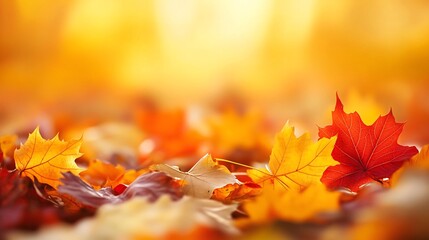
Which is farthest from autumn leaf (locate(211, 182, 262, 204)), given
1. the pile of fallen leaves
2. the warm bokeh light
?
the warm bokeh light

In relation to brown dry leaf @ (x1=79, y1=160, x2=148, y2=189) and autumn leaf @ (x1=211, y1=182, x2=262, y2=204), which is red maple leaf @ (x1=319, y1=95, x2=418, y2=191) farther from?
brown dry leaf @ (x1=79, y1=160, x2=148, y2=189)

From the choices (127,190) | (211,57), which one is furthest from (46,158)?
(211,57)

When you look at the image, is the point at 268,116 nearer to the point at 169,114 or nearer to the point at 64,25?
the point at 169,114

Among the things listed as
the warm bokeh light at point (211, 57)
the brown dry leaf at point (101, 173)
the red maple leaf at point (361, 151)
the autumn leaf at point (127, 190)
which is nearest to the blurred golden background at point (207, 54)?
the warm bokeh light at point (211, 57)

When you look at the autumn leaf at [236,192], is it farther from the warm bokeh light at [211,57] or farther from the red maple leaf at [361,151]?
the warm bokeh light at [211,57]

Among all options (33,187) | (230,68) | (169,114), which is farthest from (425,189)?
(230,68)

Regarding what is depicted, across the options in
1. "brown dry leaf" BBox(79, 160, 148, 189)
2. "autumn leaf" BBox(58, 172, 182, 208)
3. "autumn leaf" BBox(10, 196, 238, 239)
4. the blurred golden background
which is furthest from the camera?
the blurred golden background

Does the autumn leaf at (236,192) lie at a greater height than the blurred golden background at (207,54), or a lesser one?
lesser
